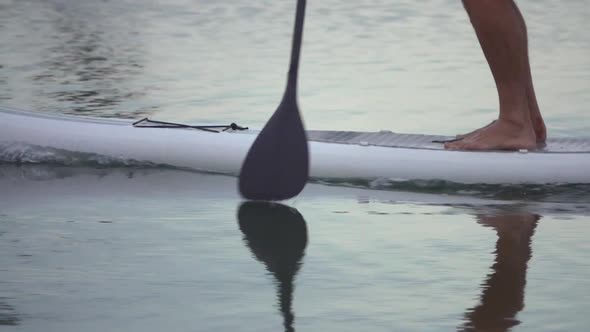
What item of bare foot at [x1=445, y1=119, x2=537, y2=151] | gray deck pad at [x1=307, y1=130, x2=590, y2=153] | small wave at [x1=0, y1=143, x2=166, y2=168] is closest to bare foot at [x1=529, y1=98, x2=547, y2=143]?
gray deck pad at [x1=307, y1=130, x2=590, y2=153]

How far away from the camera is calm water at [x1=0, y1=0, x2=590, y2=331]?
404 centimetres

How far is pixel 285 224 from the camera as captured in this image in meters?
5.21

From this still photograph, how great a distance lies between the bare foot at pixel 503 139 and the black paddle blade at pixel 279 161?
25.6 inches

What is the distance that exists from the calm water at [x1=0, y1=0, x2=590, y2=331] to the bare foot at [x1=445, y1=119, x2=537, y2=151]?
22 centimetres

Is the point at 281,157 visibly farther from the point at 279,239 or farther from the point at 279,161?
the point at 279,239

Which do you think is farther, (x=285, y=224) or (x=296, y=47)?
(x=296, y=47)

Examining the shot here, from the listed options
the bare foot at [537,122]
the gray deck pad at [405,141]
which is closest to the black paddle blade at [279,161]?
the gray deck pad at [405,141]

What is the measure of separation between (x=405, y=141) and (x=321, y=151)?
1.14 ft

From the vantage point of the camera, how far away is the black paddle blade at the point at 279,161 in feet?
18.1

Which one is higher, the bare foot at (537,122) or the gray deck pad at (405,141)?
the bare foot at (537,122)

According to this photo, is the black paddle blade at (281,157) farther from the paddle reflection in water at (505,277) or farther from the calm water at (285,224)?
the paddle reflection in water at (505,277)

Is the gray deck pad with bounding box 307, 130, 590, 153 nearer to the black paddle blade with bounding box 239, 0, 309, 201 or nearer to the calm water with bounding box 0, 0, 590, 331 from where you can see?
the calm water with bounding box 0, 0, 590, 331

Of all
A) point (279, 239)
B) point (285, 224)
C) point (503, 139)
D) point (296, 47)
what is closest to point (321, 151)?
point (296, 47)

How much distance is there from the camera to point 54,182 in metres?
5.95
